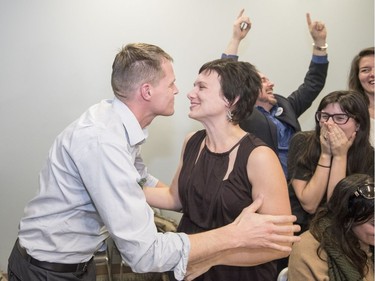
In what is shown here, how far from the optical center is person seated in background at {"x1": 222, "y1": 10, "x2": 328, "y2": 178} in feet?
6.51

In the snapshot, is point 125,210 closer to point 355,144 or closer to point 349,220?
point 349,220

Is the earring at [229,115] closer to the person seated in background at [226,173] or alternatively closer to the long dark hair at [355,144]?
the person seated in background at [226,173]

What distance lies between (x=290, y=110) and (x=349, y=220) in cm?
111

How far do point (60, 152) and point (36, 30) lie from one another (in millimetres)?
1614

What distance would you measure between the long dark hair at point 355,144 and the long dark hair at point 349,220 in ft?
1.16

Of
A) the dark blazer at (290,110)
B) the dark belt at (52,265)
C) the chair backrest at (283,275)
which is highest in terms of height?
the dark blazer at (290,110)

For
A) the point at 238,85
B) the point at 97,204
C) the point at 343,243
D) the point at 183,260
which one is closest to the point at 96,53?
the point at 238,85

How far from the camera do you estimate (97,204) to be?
1.09m

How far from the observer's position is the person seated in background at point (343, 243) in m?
1.32

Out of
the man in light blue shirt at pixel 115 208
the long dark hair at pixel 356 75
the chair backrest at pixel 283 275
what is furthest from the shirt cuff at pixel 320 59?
the chair backrest at pixel 283 275

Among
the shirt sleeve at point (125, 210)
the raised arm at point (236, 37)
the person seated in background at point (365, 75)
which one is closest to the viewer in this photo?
the shirt sleeve at point (125, 210)

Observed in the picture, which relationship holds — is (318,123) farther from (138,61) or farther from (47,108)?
(47,108)

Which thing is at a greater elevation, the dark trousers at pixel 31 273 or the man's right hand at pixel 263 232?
the man's right hand at pixel 263 232

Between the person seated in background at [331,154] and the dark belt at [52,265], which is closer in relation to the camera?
the dark belt at [52,265]
